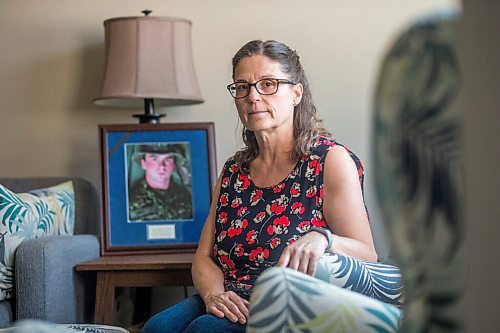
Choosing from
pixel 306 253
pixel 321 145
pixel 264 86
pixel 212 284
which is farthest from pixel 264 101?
pixel 306 253

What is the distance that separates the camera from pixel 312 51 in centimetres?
309

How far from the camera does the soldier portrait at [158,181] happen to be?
114 inches

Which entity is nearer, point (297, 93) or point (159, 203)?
point (297, 93)

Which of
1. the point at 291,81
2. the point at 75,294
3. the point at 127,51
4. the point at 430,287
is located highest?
the point at 127,51

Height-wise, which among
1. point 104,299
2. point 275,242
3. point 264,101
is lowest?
point 104,299

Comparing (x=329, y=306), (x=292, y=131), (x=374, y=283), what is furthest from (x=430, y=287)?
(x=292, y=131)

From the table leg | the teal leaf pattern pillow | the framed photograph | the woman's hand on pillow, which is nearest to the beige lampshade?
the framed photograph

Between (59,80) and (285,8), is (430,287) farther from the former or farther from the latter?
(59,80)

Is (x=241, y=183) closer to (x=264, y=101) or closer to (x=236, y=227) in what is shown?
(x=236, y=227)

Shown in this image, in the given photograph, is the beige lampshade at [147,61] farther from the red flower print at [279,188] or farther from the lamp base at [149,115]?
the red flower print at [279,188]

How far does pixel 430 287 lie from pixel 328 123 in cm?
250

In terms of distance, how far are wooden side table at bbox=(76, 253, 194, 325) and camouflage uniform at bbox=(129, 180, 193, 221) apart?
0.30 meters

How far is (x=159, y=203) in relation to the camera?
2.89 metres

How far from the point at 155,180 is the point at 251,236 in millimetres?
820
